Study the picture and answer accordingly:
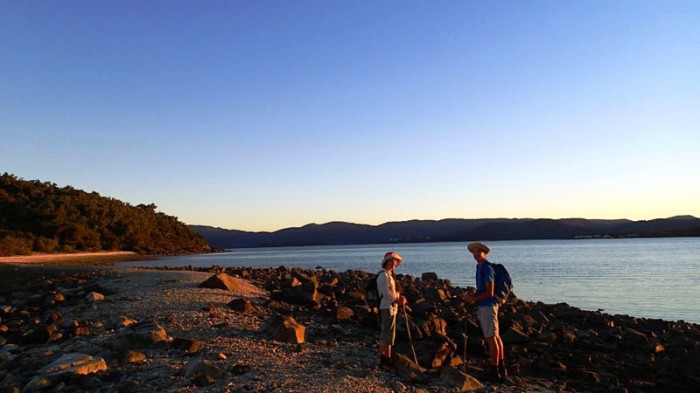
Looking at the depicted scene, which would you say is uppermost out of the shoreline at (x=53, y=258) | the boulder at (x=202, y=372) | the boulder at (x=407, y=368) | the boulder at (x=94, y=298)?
the shoreline at (x=53, y=258)

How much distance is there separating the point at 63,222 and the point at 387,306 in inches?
2710

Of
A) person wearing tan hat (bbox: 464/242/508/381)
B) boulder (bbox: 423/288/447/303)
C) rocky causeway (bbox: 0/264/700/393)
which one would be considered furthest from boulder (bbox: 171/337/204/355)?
boulder (bbox: 423/288/447/303)

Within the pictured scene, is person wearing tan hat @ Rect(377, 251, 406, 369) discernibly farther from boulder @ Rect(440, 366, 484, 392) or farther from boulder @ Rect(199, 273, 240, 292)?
boulder @ Rect(199, 273, 240, 292)

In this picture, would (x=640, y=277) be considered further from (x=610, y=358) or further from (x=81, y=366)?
(x=81, y=366)

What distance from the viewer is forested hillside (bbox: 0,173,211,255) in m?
60.6

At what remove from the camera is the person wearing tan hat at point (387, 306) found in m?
9.77

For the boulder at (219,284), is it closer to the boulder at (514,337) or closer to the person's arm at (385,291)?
the person's arm at (385,291)

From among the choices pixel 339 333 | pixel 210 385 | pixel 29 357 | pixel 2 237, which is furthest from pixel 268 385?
pixel 2 237

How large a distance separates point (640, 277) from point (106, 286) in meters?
36.9

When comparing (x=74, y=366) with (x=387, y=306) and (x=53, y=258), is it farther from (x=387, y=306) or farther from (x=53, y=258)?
(x=53, y=258)

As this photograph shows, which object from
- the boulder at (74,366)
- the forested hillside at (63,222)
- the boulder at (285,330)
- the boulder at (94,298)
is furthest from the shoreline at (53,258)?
the boulder at (285,330)

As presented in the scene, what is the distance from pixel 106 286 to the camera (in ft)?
58.5

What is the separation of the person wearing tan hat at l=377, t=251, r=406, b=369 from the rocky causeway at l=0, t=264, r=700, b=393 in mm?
305

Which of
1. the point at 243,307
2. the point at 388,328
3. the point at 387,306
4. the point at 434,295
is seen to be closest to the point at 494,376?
the point at 388,328
